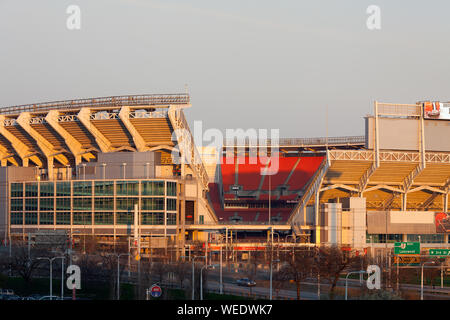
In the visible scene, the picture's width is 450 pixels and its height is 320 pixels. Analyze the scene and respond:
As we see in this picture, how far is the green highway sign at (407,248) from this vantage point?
77.1 metres

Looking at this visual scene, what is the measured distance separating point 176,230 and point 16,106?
1355 inches

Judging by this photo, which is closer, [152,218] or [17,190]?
[152,218]

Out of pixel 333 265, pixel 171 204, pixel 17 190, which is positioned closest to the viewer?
pixel 333 265

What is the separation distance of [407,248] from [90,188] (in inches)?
2084

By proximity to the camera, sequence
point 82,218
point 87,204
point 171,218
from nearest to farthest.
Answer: point 171,218 → point 82,218 → point 87,204

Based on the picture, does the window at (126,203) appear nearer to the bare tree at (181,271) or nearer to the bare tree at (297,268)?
the bare tree at (297,268)

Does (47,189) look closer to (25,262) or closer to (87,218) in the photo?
Answer: (87,218)

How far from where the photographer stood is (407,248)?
77312mm

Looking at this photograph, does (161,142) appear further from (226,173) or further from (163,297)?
(163,297)

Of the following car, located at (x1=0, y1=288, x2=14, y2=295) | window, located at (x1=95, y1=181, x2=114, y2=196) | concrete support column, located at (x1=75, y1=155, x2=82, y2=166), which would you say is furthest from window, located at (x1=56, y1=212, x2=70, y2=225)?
car, located at (x1=0, y1=288, x2=14, y2=295)

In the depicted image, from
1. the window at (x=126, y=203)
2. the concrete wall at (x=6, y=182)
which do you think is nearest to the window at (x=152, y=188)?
the window at (x=126, y=203)

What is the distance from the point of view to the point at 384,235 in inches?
4478

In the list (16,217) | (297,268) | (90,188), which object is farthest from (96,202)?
(297,268)
